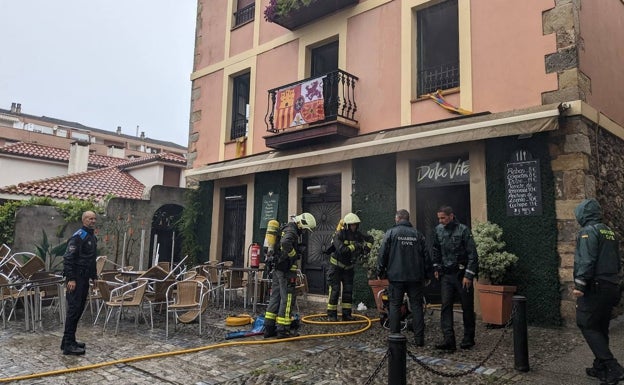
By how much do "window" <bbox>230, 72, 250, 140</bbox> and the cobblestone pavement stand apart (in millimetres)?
7212

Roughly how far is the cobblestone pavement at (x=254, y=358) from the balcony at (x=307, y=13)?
722 centimetres

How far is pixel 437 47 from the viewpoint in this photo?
9562mm

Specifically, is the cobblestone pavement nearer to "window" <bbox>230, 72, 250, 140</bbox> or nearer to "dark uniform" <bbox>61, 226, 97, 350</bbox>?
"dark uniform" <bbox>61, 226, 97, 350</bbox>

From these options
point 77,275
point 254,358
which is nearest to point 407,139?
point 254,358

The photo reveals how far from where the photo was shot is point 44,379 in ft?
15.0

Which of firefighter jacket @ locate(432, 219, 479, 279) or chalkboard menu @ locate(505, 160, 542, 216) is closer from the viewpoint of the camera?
firefighter jacket @ locate(432, 219, 479, 279)

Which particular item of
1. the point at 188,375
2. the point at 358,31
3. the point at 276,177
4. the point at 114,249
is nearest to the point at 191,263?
the point at 114,249

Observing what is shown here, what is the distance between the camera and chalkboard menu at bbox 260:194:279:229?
11430 millimetres

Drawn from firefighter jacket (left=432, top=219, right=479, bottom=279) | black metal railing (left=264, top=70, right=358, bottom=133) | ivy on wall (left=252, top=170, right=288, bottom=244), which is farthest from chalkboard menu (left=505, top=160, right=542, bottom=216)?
ivy on wall (left=252, top=170, right=288, bottom=244)

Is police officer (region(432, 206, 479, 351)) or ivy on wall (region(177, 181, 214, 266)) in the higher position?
ivy on wall (region(177, 181, 214, 266))

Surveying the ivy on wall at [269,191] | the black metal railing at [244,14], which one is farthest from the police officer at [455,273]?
the black metal railing at [244,14]

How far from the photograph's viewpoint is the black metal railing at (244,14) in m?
13.1

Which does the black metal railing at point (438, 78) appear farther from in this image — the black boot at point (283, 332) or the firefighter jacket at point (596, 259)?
the black boot at point (283, 332)

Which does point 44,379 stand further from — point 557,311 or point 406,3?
point 406,3
